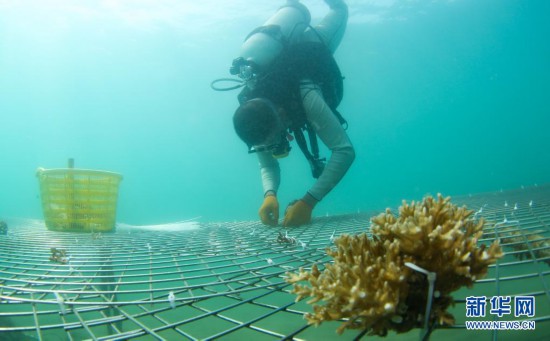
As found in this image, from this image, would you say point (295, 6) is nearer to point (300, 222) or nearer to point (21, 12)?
point (300, 222)

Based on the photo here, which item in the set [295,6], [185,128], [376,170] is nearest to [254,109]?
[295,6]

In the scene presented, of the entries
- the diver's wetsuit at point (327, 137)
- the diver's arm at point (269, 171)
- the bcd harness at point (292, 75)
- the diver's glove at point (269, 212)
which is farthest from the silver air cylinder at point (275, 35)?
the diver's glove at point (269, 212)

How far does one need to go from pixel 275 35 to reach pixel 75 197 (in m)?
4.44

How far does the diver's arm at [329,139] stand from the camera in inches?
207

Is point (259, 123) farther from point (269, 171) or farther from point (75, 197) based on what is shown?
point (75, 197)

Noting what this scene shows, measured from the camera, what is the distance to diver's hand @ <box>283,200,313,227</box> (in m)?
4.98

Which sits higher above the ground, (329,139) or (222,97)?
(222,97)

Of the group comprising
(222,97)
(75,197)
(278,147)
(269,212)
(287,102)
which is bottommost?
(269,212)

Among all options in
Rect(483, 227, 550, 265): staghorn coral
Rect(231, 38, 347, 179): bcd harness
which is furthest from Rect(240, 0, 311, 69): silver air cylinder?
Rect(483, 227, 550, 265): staghorn coral

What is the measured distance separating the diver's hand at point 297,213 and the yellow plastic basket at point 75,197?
331 centimetres

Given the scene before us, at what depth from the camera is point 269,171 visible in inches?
251

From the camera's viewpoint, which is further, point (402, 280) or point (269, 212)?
point (269, 212)

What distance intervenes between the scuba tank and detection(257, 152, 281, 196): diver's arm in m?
1.48

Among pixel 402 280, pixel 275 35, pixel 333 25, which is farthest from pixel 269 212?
pixel 333 25
